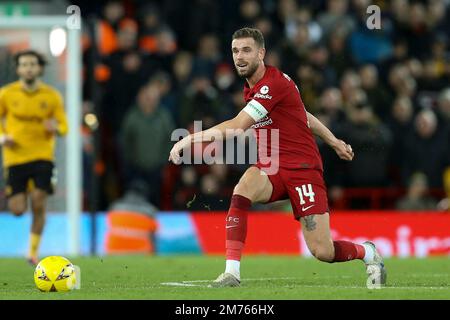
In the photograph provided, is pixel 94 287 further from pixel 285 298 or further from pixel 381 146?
pixel 381 146

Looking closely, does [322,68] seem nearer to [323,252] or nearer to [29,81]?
[29,81]

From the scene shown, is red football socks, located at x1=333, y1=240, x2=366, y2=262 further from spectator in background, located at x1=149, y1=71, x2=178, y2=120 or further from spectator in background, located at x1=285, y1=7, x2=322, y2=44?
spectator in background, located at x1=285, y1=7, x2=322, y2=44

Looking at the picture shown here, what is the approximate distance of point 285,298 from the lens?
8625 mm

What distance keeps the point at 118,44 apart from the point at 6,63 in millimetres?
2432

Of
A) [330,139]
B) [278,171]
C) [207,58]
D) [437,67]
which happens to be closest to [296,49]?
[207,58]

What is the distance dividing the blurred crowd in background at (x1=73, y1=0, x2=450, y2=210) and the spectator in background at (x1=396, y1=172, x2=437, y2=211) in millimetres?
21

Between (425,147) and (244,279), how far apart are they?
7.31 meters

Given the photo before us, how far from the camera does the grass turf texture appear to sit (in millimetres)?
8992

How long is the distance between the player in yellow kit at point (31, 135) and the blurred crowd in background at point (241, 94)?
2.91m

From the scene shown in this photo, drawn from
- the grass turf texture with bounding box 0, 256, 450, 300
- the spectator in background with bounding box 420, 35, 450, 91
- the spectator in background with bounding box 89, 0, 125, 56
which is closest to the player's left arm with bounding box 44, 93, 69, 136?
the grass turf texture with bounding box 0, 256, 450, 300

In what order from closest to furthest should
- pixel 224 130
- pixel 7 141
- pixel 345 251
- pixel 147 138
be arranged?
pixel 224 130 → pixel 345 251 → pixel 7 141 → pixel 147 138

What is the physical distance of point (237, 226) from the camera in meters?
9.80
